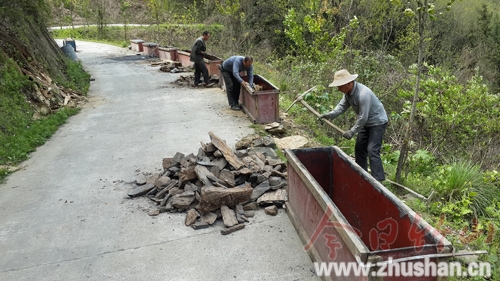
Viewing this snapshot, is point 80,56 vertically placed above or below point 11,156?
above

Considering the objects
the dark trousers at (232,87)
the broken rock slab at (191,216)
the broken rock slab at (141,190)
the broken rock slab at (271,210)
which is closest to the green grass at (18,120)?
the broken rock slab at (141,190)

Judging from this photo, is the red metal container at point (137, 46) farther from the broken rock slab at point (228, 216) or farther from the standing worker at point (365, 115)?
the broken rock slab at point (228, 216)

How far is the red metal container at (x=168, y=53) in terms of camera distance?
20.7 metres

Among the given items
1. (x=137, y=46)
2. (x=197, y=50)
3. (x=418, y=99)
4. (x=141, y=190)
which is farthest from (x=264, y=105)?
(x=137, y=46)

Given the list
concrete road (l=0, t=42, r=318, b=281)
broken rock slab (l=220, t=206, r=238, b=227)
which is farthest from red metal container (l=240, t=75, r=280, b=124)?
broken rock slab (l=220, t=206, r=238, b=227)

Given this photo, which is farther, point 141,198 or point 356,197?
point 141,198

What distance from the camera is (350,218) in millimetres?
4754

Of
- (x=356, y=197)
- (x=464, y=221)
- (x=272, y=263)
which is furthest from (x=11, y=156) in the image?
(x=464, y=221)

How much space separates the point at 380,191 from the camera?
3.84 metres

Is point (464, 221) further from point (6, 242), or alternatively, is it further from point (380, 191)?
point (6, 242)

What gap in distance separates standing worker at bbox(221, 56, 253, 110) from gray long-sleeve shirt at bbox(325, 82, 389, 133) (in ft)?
14.2

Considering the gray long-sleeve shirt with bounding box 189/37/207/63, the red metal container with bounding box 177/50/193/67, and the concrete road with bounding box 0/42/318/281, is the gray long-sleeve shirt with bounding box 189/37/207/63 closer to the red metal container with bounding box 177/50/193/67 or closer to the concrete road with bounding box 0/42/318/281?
the concrete road with bounding box 0/42/318/281

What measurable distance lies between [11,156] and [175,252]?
→ 5094 millimetres

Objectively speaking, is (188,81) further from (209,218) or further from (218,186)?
(209,218)
